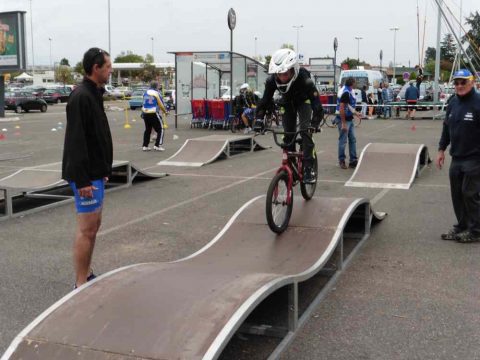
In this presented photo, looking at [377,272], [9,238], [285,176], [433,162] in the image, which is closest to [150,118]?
[433,162]

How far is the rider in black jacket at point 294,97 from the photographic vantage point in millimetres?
6402

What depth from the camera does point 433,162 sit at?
1404 cm

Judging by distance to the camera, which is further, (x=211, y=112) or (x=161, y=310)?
(x=211, y=112)

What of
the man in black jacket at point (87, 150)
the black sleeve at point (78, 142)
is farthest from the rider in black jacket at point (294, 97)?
the black sleeve at point (78, 142)

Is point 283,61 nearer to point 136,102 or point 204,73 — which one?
point 204,73

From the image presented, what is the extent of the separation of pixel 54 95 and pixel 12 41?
72.1 ft

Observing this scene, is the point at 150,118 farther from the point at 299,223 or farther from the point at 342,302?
the point at 342,302

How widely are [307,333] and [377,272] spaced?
5.73ft

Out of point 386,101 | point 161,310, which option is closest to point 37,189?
point 161,310

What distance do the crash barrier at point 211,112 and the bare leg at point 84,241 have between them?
64.1 feet

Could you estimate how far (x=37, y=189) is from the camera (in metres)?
8.98

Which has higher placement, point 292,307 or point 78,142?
point 78,142

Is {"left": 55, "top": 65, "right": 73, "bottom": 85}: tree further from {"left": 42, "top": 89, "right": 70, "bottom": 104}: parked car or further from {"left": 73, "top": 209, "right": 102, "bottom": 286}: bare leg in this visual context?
{"left": 73, "top": 209, "right": 102, "bottom": 286}: bare leg

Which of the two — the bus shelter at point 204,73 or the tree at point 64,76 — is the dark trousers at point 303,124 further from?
the tree at point 64,76
